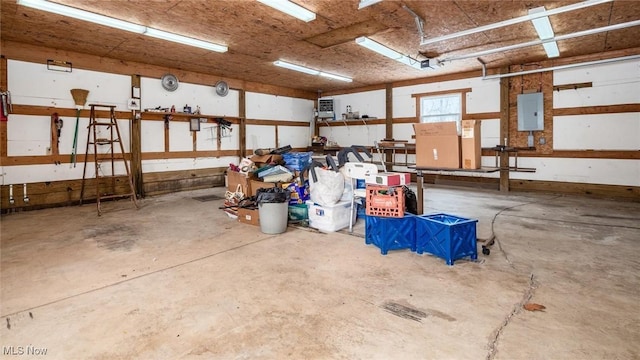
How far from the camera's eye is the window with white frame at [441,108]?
26.4 feet

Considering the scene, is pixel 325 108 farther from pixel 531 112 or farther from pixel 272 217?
pixel 272 217

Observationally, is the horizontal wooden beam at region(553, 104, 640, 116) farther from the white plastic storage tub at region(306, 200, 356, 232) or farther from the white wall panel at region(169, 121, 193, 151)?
the white wall panel at region(169, 121, 193, 151)

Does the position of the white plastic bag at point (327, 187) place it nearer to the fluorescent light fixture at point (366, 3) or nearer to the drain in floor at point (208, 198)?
the fluorescent light fixture at point (366, 3)

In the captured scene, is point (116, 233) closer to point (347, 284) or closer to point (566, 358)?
point (347, 284)

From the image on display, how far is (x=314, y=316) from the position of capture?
207 centimetres

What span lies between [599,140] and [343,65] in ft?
17.2

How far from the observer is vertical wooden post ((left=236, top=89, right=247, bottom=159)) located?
8727mm

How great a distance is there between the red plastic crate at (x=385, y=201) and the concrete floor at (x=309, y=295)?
0.41 metres

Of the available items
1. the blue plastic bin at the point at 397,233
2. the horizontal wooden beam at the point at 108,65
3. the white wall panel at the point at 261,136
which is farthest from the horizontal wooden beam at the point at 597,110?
the horizontal wooden beam at the point at 108,65

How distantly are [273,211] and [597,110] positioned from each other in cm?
659

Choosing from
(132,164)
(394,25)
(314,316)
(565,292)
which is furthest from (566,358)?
(132,164)

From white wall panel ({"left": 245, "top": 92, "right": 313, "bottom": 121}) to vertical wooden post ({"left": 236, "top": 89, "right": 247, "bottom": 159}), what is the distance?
145 mm

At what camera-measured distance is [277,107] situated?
9.70 metres

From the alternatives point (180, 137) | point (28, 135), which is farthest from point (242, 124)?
point (28, 135)
